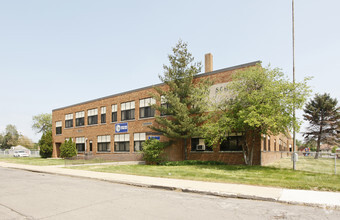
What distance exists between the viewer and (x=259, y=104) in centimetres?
1677

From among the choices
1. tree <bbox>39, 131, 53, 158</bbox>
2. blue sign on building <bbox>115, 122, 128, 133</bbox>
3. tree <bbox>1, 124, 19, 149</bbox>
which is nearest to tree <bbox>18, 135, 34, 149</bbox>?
tree <bbox>1, 124, 19, 149</bbox>

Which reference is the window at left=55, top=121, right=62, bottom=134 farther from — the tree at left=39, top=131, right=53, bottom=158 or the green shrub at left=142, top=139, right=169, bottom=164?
the green shrub at left=142, top=139, right=169, bottom=164

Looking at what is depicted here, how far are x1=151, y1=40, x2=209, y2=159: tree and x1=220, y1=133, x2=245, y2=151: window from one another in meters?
2.66

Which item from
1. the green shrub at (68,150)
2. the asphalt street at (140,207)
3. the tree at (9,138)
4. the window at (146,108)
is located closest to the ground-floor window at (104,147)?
the green shrub at (68,150)

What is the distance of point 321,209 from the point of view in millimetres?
7379

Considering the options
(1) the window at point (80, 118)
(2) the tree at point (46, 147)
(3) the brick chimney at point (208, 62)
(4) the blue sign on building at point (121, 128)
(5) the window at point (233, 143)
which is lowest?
(2) the tree at point (46, 147)

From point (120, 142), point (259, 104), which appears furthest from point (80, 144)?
point (259, 104)

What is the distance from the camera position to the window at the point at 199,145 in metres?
24.1

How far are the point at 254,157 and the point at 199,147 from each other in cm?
537

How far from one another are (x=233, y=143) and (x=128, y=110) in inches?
600

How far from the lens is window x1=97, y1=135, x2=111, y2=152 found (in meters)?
35.0

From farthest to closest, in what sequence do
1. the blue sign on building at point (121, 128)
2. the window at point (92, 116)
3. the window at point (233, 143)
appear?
the window at point (92, 116) < the blue sign on building at point (121, 128) < the window at point (233, 143)

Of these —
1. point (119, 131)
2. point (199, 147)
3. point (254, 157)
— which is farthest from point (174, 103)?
point (119, 131)

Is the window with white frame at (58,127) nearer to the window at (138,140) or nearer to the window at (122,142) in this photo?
the window at (122,142)
